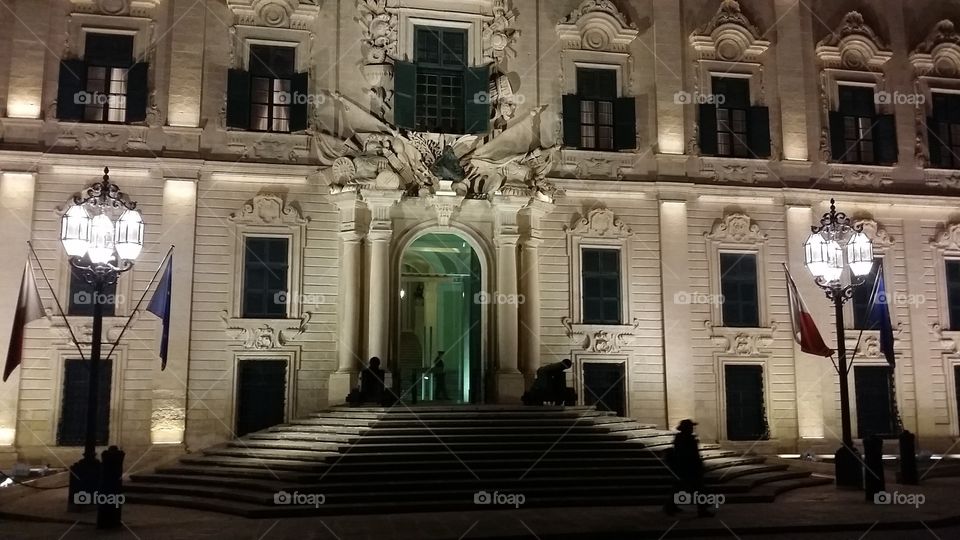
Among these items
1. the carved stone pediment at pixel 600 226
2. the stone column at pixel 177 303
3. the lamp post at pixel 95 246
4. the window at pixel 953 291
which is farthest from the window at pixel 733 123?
the lamp post at pixel 95 246

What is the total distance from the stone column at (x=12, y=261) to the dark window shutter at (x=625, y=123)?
13750mm

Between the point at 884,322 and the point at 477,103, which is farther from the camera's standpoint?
the point at 477,103

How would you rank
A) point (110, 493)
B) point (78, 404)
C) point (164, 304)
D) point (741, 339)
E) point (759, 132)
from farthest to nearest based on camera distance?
point (759, 132) → point (741, 339) → point (78, 404) → point (164, 304) → point (110, 493)

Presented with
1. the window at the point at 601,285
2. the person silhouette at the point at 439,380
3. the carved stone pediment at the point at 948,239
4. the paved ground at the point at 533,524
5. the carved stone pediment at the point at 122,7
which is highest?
the carved stone pediment at the point at 122,7

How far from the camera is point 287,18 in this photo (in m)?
20.1

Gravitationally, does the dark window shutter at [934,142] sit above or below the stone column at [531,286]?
above

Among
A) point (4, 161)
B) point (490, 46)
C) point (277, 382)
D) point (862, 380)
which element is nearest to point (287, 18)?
point (490, 46)

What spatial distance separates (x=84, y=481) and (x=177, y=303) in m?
6.64

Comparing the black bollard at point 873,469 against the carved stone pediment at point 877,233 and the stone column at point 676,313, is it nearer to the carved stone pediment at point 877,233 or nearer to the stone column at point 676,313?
the stone column at point 676,313

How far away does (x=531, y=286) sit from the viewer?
1967 centimetres

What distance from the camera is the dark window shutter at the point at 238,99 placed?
63.6 feet

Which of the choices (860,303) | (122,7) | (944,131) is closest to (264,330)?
(122,7)

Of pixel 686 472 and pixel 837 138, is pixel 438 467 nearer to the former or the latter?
pixel 686 472

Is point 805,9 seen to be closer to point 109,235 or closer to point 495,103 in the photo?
point 495,103
